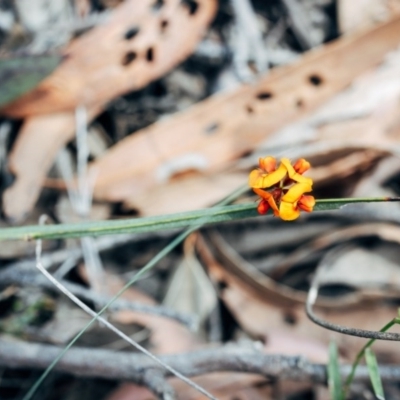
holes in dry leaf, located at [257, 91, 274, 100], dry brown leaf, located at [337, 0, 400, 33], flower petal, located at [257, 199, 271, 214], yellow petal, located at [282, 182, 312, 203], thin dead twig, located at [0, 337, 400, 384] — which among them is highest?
yellow petal, located at [282, 182, 312, 203]

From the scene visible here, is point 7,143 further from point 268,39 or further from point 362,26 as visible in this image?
point 362,26

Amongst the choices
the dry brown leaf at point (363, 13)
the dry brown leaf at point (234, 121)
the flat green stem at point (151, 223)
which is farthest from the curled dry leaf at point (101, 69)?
the flat green stem at point (151, 223)

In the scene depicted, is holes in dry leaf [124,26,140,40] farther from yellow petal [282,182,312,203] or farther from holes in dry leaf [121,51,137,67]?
yellow petal [282,182,312,203]

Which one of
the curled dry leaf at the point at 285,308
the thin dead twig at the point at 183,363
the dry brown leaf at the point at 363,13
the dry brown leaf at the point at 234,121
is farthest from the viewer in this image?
the dry brown leaf at the point at 363,13

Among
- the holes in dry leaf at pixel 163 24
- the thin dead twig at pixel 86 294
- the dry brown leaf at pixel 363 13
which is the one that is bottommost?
the thin dead twig at pixel 86 294

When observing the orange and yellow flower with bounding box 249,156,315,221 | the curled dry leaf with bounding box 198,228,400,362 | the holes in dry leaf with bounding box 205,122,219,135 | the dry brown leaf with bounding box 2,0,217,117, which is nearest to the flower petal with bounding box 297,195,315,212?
the orange and yellow flower with bounding box 249,156,315,221

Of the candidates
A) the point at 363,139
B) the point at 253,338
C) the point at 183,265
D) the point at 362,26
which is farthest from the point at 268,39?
the point at 253,338

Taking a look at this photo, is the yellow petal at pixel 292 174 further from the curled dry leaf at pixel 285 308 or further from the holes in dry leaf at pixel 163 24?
the holes in dry leaf at pixel 163 24
